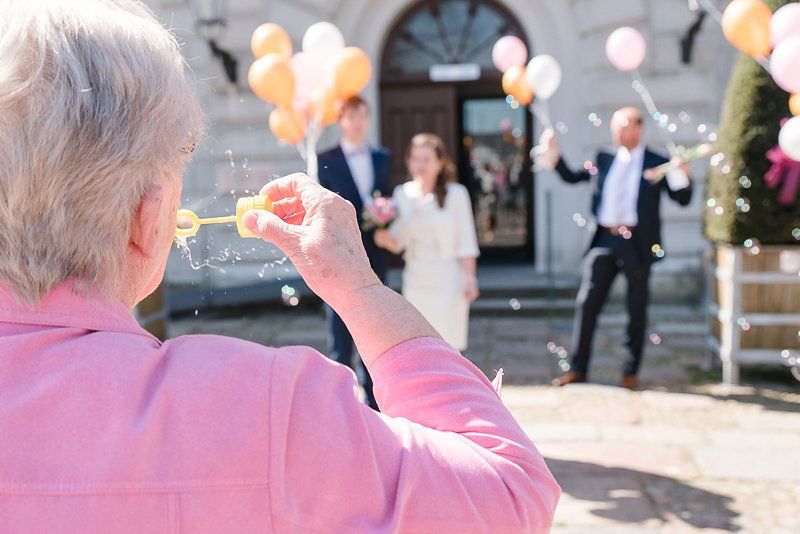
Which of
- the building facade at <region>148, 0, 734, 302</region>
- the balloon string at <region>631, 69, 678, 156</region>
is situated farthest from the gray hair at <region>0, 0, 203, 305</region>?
the balloon string at <region>631, 69, 678, 156</region>

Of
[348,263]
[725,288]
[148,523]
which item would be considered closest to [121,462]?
[148,523]

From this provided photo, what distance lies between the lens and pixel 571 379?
6.02m

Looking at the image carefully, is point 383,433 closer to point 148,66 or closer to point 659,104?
point 148,66

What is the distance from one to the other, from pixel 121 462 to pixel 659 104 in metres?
9.28

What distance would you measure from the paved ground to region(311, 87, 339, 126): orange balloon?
1.38 m

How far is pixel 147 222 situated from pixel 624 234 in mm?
5209

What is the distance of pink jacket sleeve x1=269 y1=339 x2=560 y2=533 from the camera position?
0.86 meters

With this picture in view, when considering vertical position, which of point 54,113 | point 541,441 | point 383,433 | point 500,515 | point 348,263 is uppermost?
point 54,113

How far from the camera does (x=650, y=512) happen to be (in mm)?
3732

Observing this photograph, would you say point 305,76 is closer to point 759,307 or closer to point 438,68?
point 759,307

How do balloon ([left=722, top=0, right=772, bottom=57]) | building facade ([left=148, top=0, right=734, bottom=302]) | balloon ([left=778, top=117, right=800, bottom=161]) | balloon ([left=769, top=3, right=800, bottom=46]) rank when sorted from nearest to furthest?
balloon ([left=778, top=117, right=800, bottom=161])
balloon ([left=769, top=3, right=800, bottom=46])
balloon ([left=722, top=0, right=772, bottom=57])
building facade ([left=148, top=0, right=734, bottom=302])

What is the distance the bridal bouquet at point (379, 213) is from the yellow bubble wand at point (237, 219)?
3684 mm

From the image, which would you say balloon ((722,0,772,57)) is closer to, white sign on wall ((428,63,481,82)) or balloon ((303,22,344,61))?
balloon ((303,22,344,61))

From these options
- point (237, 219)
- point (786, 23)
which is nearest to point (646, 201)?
point (786, 23)
